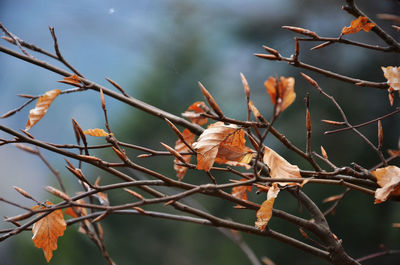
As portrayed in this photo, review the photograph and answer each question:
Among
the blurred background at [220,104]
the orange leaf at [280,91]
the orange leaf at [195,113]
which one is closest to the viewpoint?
the orange leaf at [280,91]

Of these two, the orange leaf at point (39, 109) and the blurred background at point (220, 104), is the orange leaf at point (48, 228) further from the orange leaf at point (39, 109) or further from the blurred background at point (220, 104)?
the blurred background at point (220, 104)

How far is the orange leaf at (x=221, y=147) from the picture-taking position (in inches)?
9.9

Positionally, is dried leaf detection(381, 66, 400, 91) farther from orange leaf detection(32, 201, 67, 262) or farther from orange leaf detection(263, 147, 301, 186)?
orange leaf detection(32, 201, 67, 262)

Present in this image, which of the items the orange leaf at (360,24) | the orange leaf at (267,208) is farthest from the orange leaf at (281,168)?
the orange leaf at (360,24)

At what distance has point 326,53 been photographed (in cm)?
99

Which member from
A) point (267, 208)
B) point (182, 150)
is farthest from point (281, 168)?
point (182, 150)

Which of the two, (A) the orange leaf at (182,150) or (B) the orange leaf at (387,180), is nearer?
(B) the orange leaf at (387,180)

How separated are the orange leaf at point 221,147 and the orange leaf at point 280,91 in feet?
0.29

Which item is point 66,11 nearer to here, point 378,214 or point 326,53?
point 326,53

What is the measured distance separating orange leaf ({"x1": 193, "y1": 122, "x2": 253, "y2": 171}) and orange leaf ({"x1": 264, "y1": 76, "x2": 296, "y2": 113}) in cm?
9

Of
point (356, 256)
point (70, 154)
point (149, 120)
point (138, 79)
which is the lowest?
point (356, 256)

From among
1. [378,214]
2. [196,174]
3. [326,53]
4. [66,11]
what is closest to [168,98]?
[196,174]

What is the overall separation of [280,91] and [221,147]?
102 mm

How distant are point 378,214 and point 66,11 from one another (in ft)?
3.55
